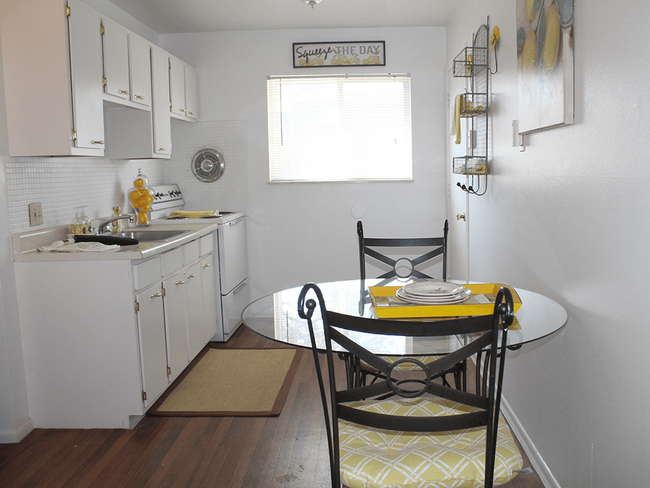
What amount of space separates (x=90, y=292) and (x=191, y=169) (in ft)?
7.61

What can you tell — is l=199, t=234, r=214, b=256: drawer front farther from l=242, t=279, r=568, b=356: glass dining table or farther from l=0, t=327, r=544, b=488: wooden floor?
l=242, t=279, r=568, b=356: glass dining table

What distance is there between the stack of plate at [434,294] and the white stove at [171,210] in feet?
8.00

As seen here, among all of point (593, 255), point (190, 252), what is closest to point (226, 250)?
point (190, 252)

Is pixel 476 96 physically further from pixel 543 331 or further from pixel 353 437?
pixel 353 437

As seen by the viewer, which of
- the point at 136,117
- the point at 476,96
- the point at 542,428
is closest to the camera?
the point at 542,428

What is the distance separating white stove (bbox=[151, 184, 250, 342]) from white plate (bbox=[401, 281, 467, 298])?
95.0 inches

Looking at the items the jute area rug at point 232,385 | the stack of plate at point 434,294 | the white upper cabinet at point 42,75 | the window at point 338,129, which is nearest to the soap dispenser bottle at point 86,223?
the white upper cabinet at point 42,75

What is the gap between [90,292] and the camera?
9.05 ft

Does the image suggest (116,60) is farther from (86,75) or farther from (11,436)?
(11,436)

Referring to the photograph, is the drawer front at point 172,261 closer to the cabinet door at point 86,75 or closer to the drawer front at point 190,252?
the drawer front at point 190,252

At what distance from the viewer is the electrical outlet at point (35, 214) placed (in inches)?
114

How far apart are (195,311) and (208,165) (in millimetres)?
1606

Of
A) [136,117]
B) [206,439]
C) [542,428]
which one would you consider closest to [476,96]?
[542,428]

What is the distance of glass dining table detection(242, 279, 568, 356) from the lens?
5.21ft
